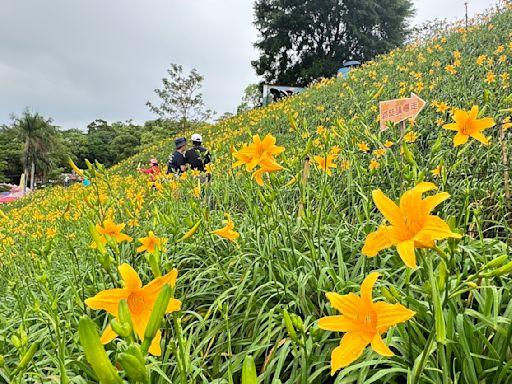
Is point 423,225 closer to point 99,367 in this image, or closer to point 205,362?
point 99,367

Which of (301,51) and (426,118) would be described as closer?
(426,118)

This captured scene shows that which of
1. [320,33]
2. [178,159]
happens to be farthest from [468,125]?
[320,33]

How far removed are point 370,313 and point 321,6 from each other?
2414cm

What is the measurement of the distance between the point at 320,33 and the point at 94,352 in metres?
24.3

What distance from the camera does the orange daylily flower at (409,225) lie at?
651 millimetres

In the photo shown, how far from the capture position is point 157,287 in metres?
0.66

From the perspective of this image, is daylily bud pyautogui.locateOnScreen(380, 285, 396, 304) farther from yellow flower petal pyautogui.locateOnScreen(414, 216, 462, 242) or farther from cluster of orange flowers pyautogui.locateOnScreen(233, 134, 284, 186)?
cluster of orange flowers pyautogui.locateOnScreen(233, 134, 284, 186)

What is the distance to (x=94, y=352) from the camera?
46cm

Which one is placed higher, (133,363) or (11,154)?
(11,154)

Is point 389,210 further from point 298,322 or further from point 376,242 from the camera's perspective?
point 298,322

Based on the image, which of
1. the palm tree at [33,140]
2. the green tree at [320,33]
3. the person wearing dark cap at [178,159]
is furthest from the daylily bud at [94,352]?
the palm tree at [33,140]

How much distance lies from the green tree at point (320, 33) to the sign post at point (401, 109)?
19.9 metres

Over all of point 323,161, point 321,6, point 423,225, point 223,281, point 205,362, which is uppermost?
point 321,6

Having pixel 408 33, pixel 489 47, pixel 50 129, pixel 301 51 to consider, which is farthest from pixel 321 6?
pixel 50 129
